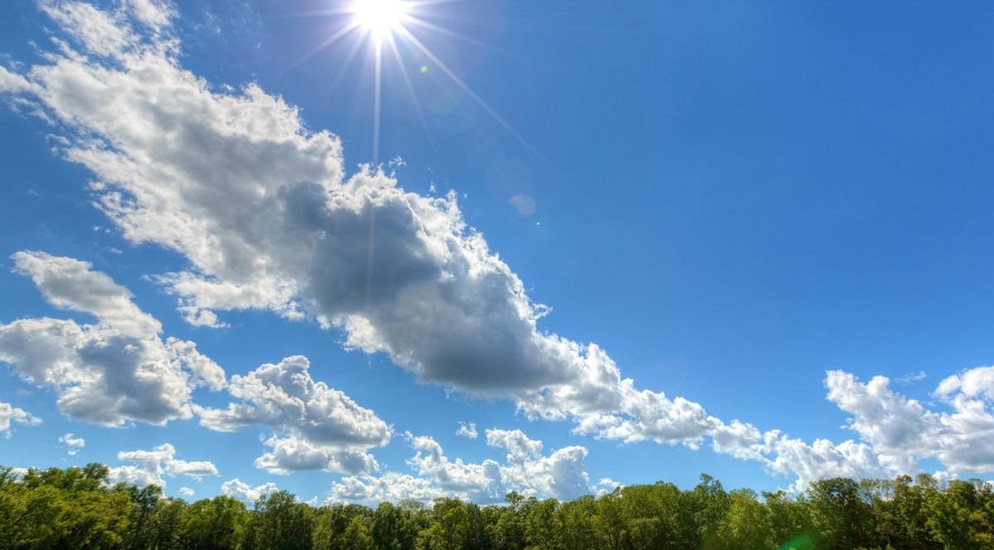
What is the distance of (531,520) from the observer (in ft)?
305

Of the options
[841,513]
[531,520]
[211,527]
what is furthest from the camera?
[211,527]

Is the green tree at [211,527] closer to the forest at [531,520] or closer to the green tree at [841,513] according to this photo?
the forest at [531,520]

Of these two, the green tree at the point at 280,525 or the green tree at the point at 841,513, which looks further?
the green tree at the point at 280,525

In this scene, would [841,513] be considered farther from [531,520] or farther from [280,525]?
[280,525]

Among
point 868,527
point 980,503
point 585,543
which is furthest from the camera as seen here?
point 585,543

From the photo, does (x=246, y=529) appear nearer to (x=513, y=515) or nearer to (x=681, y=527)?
(x=513, y=515)

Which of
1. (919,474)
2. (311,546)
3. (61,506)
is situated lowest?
(311,546)

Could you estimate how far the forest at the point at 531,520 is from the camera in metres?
69.3

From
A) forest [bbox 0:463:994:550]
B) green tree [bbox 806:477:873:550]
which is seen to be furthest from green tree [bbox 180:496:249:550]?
green tree [bbox 806:477:873:550]

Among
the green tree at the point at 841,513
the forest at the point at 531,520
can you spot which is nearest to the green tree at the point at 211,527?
the forest at the point at 531,520

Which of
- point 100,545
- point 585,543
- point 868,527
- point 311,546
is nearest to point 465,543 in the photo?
point 585,543

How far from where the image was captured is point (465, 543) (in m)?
99.6

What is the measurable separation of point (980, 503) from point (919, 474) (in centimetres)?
937

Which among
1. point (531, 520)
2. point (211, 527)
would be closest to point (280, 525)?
point (211, 527)
